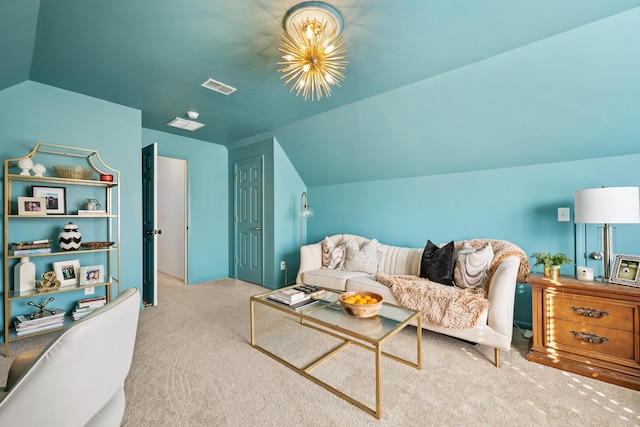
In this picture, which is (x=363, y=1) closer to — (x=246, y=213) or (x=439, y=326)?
(x=439, y=326)

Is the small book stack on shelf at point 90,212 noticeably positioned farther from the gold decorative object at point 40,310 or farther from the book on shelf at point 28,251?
the gold decorative object at point 40,310

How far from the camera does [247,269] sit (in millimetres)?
4551

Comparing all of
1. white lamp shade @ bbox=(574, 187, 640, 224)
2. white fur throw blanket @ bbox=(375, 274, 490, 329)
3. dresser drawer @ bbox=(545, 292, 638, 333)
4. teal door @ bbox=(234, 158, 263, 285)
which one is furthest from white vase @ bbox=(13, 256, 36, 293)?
white lamp shade @ bbox=(574, 187, 640, 224)

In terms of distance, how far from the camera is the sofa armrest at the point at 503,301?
77.9 inches

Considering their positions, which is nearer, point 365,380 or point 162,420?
point 162,420

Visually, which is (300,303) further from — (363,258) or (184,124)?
(184,124)

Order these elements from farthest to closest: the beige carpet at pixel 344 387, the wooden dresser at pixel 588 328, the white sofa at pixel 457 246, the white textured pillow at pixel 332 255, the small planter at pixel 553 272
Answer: the white textured pillow at pixel 332 255, the small planter at pixel 553 272, the white sofa at pixel 457 246, the wooden dresser at pixel 588 328, the beige carpet at pixel 344 387

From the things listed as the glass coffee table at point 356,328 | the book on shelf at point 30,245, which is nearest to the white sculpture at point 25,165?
the book on shelf at point 30,245

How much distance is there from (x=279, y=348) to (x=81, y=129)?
9.96ft

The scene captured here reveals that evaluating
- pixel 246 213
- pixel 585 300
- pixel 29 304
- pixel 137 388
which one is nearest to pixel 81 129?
pixel 29 304

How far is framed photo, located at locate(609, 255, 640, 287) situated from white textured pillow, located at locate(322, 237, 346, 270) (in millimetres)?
2406

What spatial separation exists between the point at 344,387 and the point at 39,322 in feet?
8.99

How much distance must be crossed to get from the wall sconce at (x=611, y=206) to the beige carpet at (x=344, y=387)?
98 cm

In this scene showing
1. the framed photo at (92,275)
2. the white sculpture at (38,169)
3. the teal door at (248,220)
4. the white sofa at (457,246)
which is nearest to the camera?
the white sofa at (457,246)
